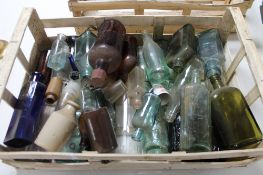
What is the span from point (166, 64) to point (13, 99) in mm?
356

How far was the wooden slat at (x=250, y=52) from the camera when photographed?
1.90 ft

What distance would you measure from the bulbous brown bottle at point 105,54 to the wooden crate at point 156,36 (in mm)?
83

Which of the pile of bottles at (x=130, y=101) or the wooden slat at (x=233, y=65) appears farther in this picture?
the wooden slat at (x=233, y=65)

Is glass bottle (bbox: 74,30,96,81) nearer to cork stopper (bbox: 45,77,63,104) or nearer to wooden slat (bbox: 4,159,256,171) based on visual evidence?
cork stopper (bbox: 45,77,63,104)

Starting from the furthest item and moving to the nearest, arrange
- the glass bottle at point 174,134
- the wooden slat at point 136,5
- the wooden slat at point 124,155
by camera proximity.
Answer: the wooden slat at point 136,5 < the glass bottle at point 174,134 < the wooden slat at point 124,155

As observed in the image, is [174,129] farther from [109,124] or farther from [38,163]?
[38,163]

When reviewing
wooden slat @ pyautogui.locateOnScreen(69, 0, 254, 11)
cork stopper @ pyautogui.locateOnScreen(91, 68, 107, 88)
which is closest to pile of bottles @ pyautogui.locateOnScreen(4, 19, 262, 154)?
cork stopper @ pyautogui.locateOnScreen(91, 68, 107, 88)

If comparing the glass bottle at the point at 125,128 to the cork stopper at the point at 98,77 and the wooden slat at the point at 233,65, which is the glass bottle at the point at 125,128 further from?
the wooden slat at the point at 233,65

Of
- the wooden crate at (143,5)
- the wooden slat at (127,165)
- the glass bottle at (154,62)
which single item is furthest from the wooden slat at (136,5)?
the wooden slat at (127,165)

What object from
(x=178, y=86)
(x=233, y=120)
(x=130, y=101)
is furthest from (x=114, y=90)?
(x=233, y=120)

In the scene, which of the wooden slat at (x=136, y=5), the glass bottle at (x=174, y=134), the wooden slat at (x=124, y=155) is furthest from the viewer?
the wooden slat at (x=136, y=5)

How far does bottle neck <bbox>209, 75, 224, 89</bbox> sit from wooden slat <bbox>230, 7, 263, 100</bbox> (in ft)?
0.27

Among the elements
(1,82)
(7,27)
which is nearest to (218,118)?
(1,82)

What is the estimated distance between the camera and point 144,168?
615mm
